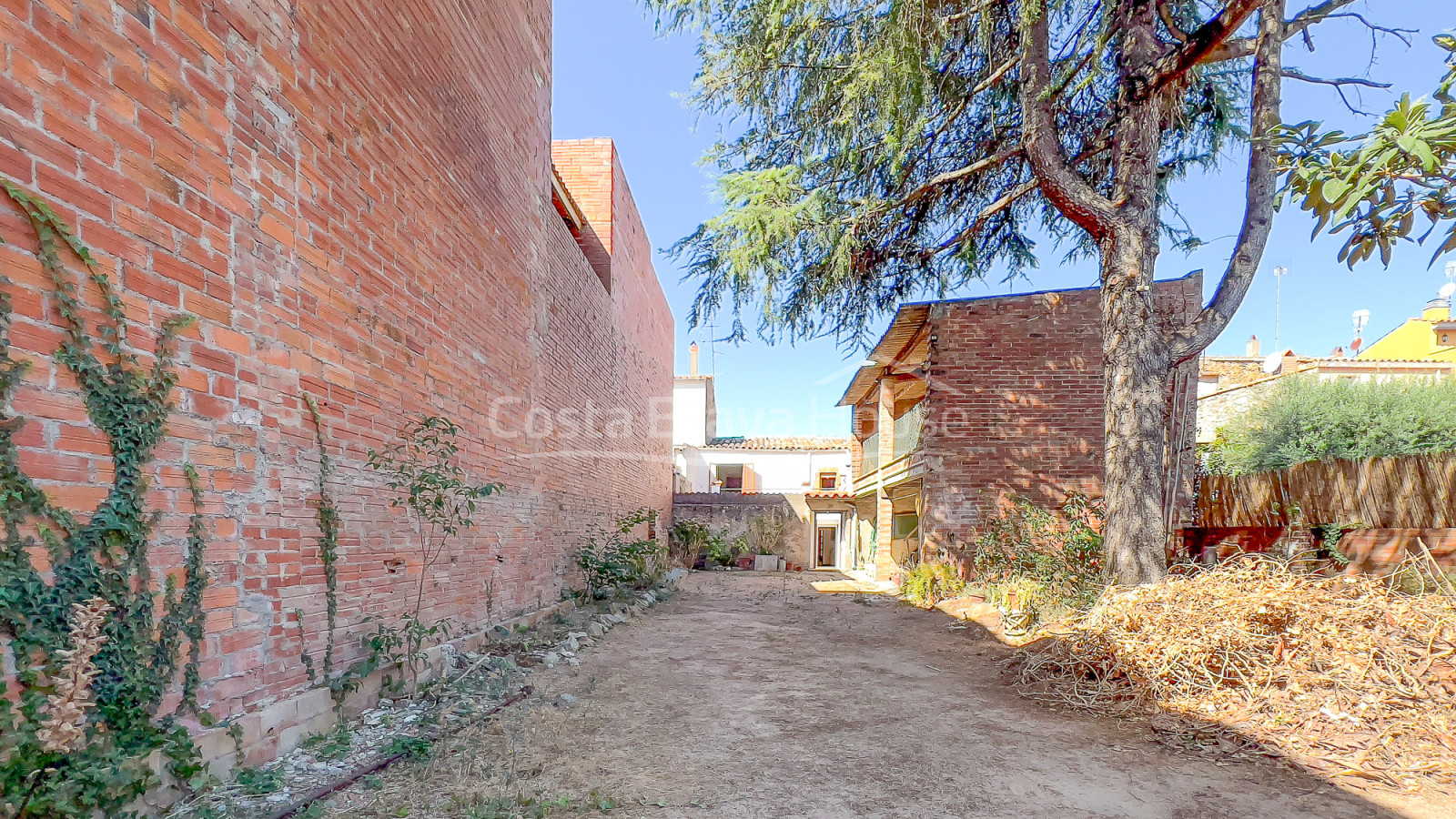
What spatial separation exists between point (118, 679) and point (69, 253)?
1.42 metres

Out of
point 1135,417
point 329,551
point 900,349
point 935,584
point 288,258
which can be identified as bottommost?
point 935,584

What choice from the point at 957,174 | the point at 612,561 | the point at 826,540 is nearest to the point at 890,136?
the point at 957,174

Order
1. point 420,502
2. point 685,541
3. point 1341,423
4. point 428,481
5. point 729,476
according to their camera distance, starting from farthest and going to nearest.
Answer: point 729,476 < point 685,541 < point 1341,423 < point 420,502 < point 428,481

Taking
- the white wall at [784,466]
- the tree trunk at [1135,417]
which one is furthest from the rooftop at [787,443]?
the tree trunk at [1135,417]

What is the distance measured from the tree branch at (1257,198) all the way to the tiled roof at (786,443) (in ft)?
67.7

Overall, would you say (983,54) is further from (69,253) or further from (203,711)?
(203,711)

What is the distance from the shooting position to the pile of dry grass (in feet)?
10.6

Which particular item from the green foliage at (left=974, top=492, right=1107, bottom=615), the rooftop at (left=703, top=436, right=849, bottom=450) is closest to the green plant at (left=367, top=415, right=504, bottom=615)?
the green foliage at (left=974, top=492, right=1107, bottom=615)

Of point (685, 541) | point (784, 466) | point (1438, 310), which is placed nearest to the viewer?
point (685, 541)

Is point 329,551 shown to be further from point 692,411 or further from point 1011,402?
point 692,411

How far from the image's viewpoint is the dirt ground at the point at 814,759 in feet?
8.95

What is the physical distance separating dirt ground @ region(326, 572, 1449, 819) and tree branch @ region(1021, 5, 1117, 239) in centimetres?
414

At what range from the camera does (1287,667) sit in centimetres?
379

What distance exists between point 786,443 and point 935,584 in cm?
1776
